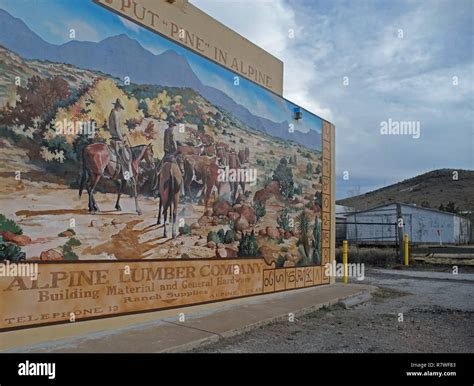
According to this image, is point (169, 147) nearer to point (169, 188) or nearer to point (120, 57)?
point (169, 188)

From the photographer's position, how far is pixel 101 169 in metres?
6.87

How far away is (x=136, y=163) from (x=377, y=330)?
5.10 meters

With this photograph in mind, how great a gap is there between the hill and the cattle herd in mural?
62.7 m

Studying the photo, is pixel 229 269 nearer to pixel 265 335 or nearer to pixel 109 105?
pixel 265 335

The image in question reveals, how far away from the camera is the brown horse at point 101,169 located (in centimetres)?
667

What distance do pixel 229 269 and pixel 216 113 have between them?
10.4 feet

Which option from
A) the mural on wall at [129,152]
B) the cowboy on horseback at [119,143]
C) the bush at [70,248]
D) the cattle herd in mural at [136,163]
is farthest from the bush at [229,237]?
the bush at [70,248]

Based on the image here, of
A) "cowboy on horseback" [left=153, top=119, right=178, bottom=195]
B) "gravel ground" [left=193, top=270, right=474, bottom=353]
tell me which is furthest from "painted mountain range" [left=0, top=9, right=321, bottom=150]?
"gravel ground" [left=193, top=270, right=474, bottom=353]

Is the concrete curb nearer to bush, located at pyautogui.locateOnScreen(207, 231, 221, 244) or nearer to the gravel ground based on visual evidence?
the gravel ground

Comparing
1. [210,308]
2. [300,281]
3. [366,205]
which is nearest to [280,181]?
[300,281]

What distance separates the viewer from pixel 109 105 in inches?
277

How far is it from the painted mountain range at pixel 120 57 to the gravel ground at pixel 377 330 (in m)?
4.46

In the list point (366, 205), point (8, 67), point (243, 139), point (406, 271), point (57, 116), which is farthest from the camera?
point (366, 205)

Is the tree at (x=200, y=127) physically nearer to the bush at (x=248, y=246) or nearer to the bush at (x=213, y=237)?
the bush at (x=213, y=237)
